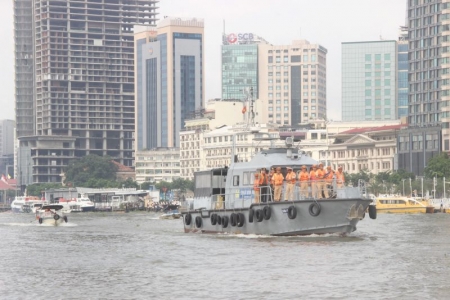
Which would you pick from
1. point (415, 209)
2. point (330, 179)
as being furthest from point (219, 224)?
point (415, 209)

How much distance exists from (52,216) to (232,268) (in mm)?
60596

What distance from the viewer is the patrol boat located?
64.7 m

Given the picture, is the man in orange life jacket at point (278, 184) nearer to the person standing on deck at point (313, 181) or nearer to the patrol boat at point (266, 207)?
the patrol boat at point (266, 207)

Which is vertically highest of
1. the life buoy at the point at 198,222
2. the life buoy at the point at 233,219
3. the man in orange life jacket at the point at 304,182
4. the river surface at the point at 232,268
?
the man in orange life jacket at the point at 304,182

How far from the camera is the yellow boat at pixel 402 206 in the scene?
149 m

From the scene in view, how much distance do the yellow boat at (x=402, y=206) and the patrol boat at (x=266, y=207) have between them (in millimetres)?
73973

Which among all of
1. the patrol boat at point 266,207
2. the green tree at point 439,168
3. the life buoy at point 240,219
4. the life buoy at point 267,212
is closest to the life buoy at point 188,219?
the patrol boat at point 266,207

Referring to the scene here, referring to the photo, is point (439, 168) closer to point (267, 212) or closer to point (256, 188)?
point (256, 188)

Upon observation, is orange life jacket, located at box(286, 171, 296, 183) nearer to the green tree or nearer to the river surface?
the river surface

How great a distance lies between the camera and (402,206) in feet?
490

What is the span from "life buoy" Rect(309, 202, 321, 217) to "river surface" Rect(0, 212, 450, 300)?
1385 millimetres

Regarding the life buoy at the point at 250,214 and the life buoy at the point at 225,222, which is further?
the life buoy at the point at 225,222

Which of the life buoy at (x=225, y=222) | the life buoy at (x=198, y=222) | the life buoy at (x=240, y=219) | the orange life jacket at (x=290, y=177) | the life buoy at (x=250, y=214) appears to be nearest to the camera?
the orange life jacket at (x=290, y=177)

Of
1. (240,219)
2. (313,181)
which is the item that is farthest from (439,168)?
(313,181)
